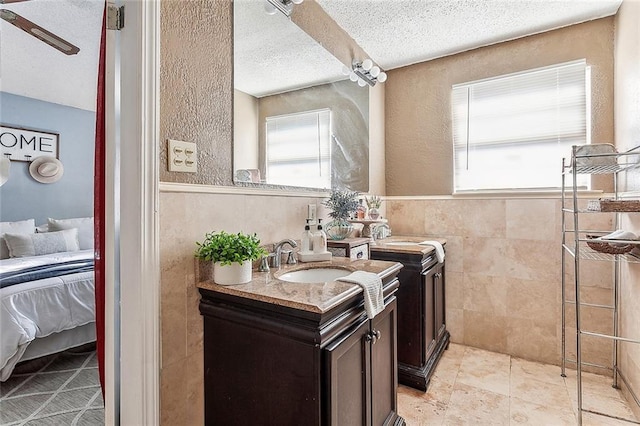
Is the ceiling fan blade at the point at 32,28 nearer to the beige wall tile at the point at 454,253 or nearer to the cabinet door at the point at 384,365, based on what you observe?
the cabinet door at the point at 384,365

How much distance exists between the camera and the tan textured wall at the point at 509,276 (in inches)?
93.5

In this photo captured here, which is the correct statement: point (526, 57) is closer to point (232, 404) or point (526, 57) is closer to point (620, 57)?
point (620, 57)

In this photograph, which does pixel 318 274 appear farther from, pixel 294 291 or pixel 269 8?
pixel 269 8

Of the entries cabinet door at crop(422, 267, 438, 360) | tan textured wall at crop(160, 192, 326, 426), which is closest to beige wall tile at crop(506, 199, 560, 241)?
cabinet door at crop(422, 267, 438, 360)

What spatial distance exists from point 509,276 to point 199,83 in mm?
2565

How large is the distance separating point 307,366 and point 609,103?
272 centimetres

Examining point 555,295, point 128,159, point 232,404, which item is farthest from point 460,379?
point 128,159

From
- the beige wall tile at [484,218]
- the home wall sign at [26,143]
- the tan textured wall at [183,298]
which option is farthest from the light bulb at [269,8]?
the home wall sign at [26,143]

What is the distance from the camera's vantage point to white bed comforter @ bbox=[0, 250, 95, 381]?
2.10 metres

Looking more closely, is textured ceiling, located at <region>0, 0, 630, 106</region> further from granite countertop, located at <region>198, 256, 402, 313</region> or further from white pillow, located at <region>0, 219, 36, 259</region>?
white pillow, located at <region>0, 219, 36, 259</region>

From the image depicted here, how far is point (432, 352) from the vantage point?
2334 millimetres

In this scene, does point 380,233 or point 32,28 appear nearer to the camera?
point 32,28

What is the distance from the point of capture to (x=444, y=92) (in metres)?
2.88

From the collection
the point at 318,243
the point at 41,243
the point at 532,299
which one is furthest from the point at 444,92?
the point at 41,243
